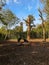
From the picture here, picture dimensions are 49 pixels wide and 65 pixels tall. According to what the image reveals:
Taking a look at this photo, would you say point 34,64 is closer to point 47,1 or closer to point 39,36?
point 47,1

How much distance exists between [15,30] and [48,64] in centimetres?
4543

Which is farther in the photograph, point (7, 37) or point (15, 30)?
point (15, 30)

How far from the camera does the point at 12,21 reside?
49781mm

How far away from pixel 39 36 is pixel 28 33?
7.23 m

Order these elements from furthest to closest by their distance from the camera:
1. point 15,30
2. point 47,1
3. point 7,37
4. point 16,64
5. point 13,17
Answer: point 15,30, point 7,37, point 13,17, point 47,1, point 16,64

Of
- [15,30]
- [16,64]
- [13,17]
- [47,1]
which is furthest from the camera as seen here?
[15,30]

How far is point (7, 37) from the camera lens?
51.7 metres

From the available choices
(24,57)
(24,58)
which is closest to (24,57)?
(24,57)

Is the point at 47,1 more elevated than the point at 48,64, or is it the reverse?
the point at 47,1

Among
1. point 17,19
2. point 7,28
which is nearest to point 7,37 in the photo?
point 7,28

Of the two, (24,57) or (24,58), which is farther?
(24,57)

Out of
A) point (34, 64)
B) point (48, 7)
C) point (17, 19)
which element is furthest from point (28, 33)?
point (34, 64)

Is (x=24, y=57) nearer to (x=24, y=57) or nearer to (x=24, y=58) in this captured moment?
(x=24, y=57)

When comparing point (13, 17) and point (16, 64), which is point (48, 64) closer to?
point (16, 64)
